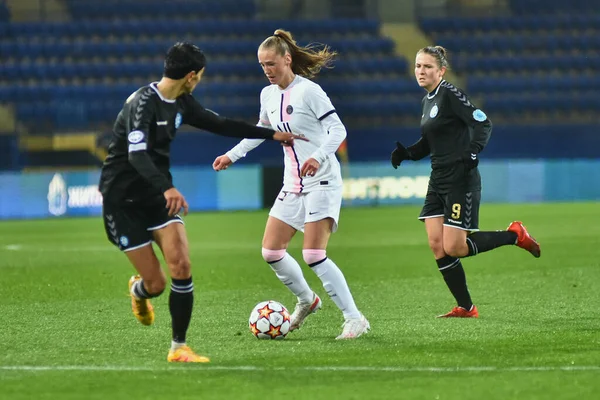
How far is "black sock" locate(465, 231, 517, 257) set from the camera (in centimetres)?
880

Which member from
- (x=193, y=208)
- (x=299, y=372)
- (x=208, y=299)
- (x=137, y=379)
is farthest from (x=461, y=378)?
(x=193, y=208)

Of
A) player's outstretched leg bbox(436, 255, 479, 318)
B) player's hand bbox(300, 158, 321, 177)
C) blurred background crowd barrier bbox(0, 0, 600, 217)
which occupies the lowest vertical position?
blurred background crowd barrier bbox(0, 0, 600, 217)

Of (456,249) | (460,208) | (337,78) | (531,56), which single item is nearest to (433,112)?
(460,208)

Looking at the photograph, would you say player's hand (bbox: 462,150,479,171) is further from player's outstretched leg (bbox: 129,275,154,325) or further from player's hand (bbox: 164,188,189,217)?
player's hand (bbox: 164,188,189,217)

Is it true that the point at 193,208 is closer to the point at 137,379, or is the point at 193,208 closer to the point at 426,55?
the point at 426,55

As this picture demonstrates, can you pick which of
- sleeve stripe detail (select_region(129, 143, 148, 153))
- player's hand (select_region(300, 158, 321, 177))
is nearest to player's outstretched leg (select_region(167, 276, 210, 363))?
sleeve stripe detail (select_region(129, 143, 148, 153))

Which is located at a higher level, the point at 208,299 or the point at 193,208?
the point at 208,299

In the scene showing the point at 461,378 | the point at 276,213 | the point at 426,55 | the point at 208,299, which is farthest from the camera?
the point at 208,299

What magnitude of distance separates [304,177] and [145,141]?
1773 mm

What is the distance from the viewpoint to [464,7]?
36.3 m

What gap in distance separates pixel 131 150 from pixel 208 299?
13.8ft

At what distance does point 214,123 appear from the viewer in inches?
265

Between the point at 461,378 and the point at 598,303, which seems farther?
the point at 598,303

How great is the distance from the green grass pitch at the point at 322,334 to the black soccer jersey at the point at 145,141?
1009 millimetres
